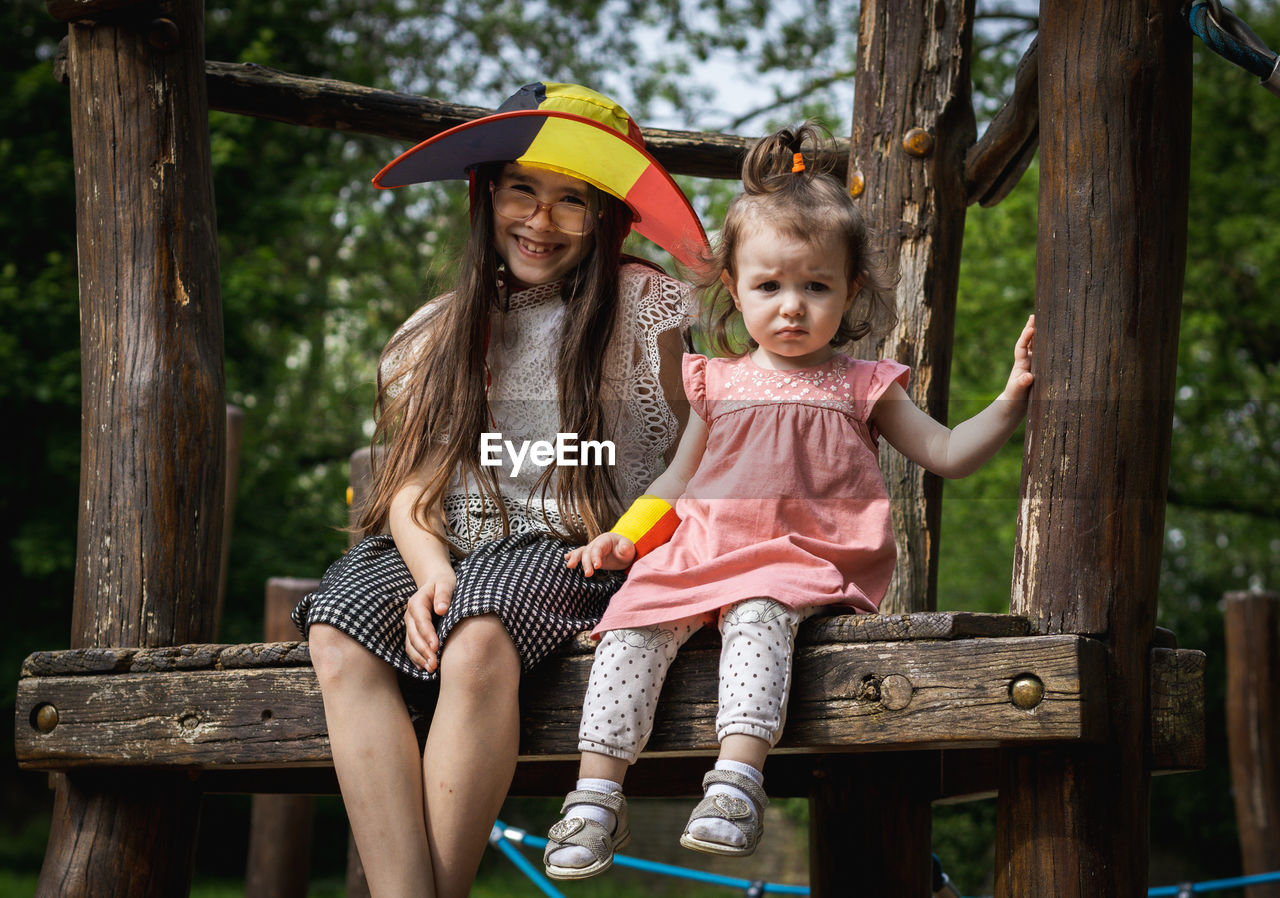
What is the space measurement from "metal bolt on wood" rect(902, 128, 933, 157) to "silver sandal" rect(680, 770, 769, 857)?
6.56 ft

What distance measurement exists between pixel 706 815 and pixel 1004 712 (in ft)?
1.53

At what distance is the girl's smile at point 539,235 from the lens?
265 centimetres

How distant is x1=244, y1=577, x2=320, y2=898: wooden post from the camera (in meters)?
5.43

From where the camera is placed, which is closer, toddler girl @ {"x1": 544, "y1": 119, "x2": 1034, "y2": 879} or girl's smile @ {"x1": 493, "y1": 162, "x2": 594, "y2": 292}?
toddler girl @ {"x1": 544, "y1": 119, "x2": 1034, "y2": 879}

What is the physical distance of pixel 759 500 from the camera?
2201mm

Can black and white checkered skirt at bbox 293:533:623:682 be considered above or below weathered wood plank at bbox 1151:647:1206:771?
above

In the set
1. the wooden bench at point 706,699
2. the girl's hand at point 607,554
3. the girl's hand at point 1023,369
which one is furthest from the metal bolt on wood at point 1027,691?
the girl's hand at point 607,554

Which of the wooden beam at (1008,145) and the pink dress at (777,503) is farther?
the wooden beam at (1008,145)

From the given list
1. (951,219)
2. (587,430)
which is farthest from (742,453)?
(951,219)

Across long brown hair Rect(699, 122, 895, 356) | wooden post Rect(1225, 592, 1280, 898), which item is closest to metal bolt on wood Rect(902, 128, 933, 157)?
long brown hair Rect(699, 122, 895, 356)

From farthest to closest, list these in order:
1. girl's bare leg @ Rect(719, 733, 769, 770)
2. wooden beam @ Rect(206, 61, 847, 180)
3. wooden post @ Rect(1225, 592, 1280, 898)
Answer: wooden post @ Rect(1225, 592, 1280, 898), wooden beam @ Rect(206, 61, 847, 180), girl's bare leg @ Rect(719, 733, 769, 770)

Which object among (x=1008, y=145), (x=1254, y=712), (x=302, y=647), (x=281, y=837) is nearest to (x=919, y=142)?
(x=1008, y=145)

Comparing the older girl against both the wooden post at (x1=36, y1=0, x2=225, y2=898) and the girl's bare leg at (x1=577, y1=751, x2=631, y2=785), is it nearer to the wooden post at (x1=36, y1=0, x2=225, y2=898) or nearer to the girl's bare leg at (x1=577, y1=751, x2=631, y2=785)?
the girl's bare leg at (x1=577, y1=751, x2=631, y2=785)

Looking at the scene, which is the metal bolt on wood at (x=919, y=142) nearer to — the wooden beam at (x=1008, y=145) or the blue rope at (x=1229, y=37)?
the wooden beam at (x=1008, y=145)
